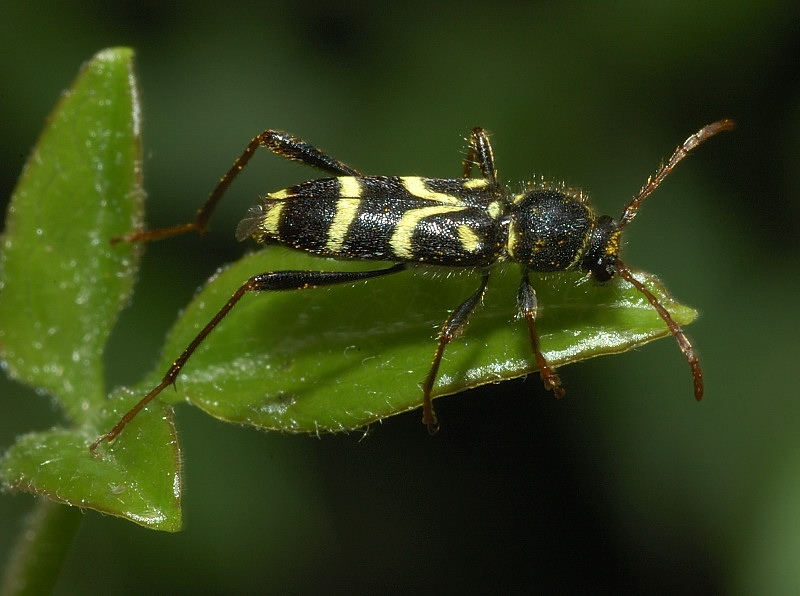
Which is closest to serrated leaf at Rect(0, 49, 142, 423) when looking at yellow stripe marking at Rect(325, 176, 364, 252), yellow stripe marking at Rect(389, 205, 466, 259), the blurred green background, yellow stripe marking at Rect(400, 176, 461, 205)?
yellow stripe marking at Rect(325, 176, 364, 252)

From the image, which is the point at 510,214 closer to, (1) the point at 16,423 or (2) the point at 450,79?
(2) the point at 450,79

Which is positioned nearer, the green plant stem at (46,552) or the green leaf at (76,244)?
the green plant stem at (46,552)

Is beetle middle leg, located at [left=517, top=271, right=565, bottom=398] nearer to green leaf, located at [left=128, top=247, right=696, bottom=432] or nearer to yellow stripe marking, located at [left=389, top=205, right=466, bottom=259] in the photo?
green leaf, located at [left=128, top=247, right=696, bottom=432]

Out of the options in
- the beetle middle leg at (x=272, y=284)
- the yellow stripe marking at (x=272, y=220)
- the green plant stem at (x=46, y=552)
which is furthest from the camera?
the yellow stripe marking at (x=272, y=220)

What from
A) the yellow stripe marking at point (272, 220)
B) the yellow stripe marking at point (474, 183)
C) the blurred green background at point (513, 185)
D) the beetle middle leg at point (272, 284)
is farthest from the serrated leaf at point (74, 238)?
the blurred green background at point (513, 185)

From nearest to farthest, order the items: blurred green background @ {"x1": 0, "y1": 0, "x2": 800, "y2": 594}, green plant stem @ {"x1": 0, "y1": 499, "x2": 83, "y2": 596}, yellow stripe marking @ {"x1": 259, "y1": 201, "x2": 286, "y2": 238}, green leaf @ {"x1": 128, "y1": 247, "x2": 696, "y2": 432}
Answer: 1. green plant stem @ {"x1": 0, "y1": 499, "x2": 83, "y2": 596}
2. green leaf @ {"x1": 128, "y1": 247, "x2": 696, "y2": 432}
3. yellow stripe marking @ {"x1": 259, "y1": 201, "x2": 286, "y2": 238}
4. blurred green background @ {"x1": 0, "y1": 0, "x2": 800, "y2": 594}

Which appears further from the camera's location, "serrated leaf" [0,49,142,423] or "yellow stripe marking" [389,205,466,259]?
"yellow stripe marking" [389,205,466,259]

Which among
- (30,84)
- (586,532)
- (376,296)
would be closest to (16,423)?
(30,84)

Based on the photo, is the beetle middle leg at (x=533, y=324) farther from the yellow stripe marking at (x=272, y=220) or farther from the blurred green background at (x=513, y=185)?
the blurred green background at (x=513, y=185)
